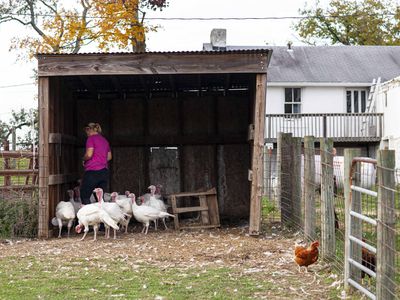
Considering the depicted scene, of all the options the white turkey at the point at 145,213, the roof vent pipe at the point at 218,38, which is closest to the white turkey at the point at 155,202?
the white turkey at the point at 145,213

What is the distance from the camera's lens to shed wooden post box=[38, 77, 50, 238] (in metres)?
11.8

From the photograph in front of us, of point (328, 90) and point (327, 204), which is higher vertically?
point (328, 90)

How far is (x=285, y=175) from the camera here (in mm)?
13188

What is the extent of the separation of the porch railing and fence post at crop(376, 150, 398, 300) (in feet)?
79.4

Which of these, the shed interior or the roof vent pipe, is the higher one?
the roof vent pipe

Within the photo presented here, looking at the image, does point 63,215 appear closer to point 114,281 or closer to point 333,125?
point 114,281

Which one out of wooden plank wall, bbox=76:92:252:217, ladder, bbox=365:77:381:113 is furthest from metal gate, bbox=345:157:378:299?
ladder, bbox=365:77:381:113

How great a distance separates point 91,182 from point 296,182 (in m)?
3.89

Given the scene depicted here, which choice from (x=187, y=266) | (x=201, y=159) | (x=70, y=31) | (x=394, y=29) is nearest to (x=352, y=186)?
(x=187, y=266)

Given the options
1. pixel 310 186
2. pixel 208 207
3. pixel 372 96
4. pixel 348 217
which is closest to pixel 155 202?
pixel 208 207

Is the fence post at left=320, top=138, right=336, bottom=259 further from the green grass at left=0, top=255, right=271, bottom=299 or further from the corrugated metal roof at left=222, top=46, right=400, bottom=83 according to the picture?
the corrugated metal roof at left=222, top=46, right=400, bottom=83

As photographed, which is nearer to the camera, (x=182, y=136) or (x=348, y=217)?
Result: (x=348, y=217)

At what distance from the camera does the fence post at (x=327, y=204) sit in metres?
8.80

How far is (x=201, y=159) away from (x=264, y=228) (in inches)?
120
